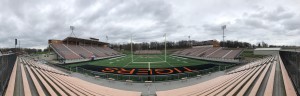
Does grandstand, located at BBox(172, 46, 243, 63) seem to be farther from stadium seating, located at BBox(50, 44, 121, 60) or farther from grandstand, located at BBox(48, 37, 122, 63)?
stadium seating, located at BBox(50, 44, 121, 60)

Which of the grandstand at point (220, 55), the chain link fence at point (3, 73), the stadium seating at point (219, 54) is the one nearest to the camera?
the chain link fence at point (3, 73)

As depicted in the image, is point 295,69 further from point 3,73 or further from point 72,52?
point 72,52

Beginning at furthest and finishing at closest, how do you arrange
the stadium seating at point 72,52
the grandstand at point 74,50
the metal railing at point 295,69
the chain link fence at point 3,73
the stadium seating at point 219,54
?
the stadium seating at point 72,52 < the grandstand at point 74,50 < the stadium seating at point 219,54 < the chain link fence at point 3,73 < the metal railing at point 295,69

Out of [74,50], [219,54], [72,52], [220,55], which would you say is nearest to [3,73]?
[72,52]

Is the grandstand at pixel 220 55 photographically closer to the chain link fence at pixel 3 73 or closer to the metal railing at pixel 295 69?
the metal railing at pixel 295 69

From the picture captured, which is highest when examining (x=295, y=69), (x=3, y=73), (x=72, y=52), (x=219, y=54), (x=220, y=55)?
(x=295, y=69)

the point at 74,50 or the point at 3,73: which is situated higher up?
the point at 74,50

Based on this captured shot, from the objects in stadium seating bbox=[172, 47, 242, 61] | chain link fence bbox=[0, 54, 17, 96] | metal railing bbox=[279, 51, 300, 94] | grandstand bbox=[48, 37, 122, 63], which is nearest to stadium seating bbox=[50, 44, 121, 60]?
grandstand bbox=[48, 37, 122, 63]

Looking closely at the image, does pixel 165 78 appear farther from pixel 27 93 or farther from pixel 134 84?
pixel 27 93

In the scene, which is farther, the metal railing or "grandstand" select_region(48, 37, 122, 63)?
"grandstand" select_region(48, 37, 122, 63)

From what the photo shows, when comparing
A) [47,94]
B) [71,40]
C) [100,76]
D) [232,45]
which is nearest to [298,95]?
[47,94]

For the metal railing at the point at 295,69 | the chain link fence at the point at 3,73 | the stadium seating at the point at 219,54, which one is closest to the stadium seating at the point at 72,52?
the chain link fence at the point at 3,73

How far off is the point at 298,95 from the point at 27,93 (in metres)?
10.2

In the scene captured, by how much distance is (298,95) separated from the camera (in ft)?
18.5
